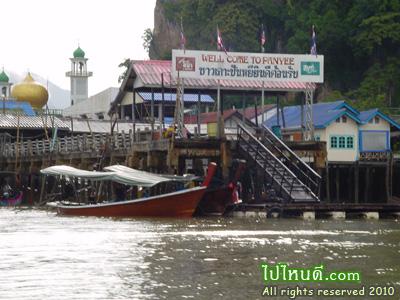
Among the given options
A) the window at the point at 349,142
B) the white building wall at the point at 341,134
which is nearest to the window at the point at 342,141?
the white building wall at the point at 341,134

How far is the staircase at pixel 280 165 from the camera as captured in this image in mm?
38094

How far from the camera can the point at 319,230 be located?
31.0 m

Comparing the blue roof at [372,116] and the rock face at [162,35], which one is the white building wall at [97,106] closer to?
the rock face at [162,35]

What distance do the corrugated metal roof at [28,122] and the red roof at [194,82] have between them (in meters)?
23.9

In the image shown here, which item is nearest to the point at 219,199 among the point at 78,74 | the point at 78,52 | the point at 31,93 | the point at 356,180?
the point at 356,180

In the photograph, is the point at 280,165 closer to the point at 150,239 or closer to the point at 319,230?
the point at 319,230

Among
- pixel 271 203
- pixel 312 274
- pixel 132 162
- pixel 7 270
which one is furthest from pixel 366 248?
pixel 132 162

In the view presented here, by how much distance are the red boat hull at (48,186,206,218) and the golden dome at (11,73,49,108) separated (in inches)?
2261

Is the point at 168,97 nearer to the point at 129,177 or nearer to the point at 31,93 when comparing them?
the point at 129,177

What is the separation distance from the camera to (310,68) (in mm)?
44406

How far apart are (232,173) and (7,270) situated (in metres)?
21.3

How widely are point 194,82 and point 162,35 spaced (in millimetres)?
61978

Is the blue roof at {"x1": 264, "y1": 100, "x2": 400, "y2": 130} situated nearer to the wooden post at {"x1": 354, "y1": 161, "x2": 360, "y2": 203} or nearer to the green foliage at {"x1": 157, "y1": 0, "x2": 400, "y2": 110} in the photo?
the wooden post at {"x1": 354, "y1": 161, "x2": 360, "y2": 203}

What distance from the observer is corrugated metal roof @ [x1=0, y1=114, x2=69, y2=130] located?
229 ft
